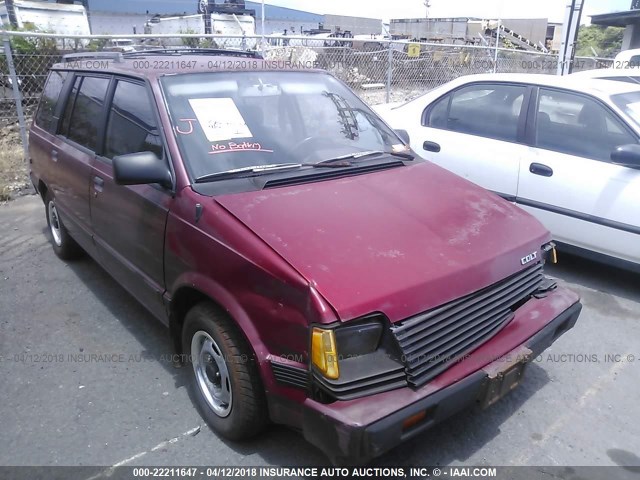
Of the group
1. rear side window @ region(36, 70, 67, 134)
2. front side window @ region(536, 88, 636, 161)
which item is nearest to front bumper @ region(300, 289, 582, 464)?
front side window @ region(536, 88, 636, 161)

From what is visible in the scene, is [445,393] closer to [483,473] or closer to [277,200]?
[483,473]

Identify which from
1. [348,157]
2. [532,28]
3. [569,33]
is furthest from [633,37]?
[348,157]

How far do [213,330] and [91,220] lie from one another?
1780 mm

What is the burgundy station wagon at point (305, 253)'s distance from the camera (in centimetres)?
212

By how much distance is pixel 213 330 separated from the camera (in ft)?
8.31

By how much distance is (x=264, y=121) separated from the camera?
10.3 feet

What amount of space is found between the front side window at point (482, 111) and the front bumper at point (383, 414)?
3.15 m

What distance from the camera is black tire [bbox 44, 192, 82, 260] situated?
4715 millimetres

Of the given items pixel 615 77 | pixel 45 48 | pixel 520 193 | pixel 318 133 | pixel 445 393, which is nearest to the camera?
pixel 445 393

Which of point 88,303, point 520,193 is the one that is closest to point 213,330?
point 88,303

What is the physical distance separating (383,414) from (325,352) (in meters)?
0.32

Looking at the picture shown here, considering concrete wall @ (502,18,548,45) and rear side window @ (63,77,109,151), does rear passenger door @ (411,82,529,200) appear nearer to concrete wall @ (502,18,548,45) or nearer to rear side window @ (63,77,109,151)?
rear side window @ (63,77,109,151)

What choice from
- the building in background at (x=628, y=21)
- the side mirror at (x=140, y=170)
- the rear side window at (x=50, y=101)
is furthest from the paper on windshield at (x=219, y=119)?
the building in background at (x=628, y=21)

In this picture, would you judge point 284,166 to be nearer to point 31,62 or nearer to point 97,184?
point 97,184
